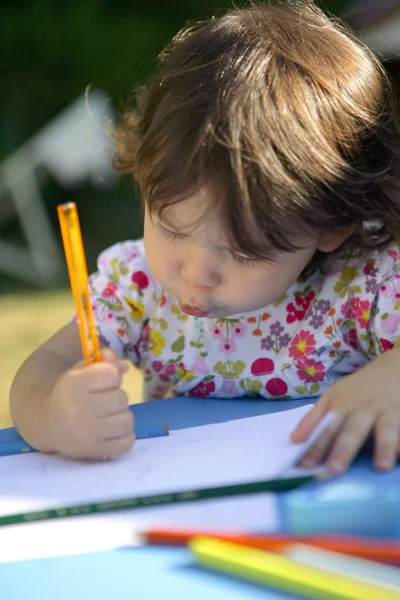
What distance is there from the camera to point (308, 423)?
0.74 m

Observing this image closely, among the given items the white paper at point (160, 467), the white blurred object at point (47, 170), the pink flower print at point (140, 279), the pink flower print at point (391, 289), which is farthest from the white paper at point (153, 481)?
the white blurred object at point (47, 170)

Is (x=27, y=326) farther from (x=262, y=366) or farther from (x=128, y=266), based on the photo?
(x=262, y=366)

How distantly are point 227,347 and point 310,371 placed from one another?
118 mm

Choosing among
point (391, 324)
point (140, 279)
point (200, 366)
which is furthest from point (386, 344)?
point (140, 279)

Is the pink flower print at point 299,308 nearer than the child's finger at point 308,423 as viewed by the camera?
No

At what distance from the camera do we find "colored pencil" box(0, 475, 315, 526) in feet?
2.12

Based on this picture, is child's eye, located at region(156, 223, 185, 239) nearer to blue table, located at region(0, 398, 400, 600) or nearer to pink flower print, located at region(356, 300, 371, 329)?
pink flower print, located at region(356, 300, 371, 329)

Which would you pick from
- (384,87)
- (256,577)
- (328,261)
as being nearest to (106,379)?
(256,577)

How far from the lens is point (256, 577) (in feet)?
1.69

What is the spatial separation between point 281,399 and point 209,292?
18 centimetres

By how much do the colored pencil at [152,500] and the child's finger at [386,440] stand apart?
0.07 m

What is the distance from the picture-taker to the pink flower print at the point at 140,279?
112cm

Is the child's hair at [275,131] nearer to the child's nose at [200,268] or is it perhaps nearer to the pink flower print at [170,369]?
the child's nose at [200,268]

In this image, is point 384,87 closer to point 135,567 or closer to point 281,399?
point 281,399
